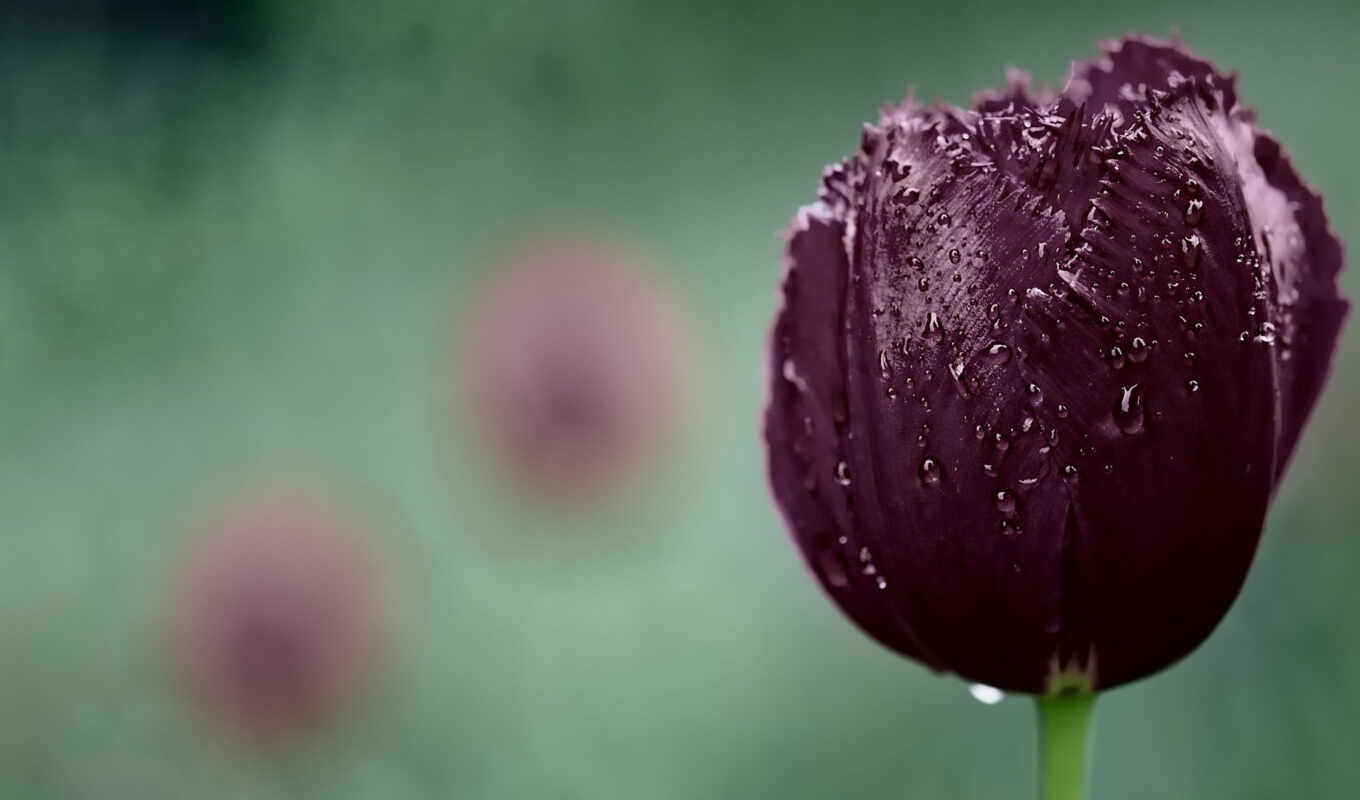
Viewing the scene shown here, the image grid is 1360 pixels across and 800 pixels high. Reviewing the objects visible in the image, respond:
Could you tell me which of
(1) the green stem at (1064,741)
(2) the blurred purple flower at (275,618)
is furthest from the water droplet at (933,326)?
(2) the blurred purple flower at (275,618)

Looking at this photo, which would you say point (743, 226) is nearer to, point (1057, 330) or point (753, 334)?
point (753, 334)

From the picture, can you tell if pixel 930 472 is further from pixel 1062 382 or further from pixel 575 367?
pixel 575 367

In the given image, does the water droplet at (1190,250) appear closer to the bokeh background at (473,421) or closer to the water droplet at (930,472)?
the water droplet at (930,472)

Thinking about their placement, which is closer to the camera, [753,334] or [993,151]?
[993,151]

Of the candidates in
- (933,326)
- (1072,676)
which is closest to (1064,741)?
(1072,676)

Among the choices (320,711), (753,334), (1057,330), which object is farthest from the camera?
(753,334)

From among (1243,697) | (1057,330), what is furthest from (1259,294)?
(1243,697)
